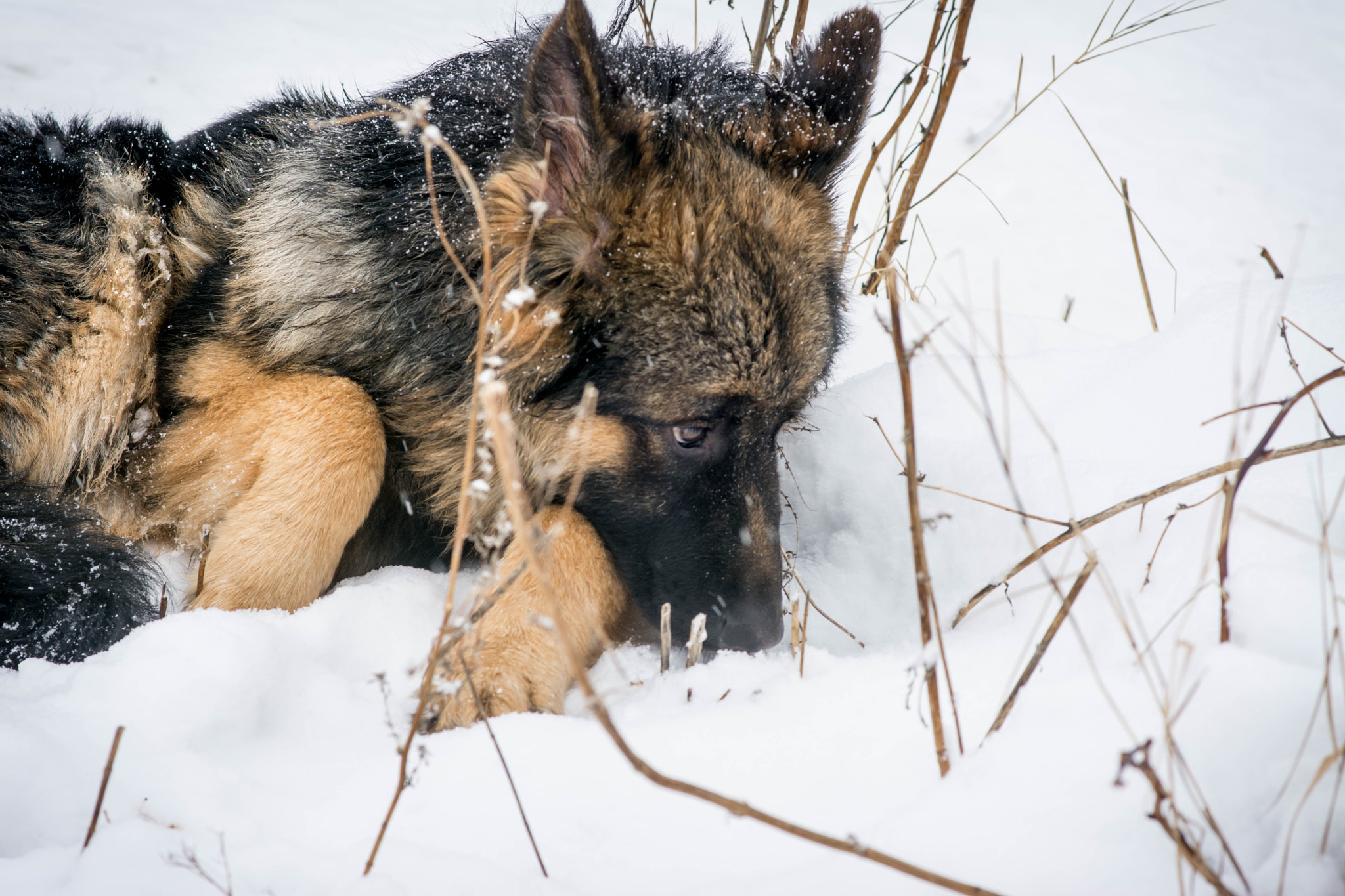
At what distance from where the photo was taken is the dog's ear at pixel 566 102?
1944 millimetres

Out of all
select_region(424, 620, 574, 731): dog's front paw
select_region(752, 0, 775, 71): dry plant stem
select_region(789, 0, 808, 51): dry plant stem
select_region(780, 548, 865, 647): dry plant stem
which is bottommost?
select_region(424, 620, 574, 731): dog's front paw

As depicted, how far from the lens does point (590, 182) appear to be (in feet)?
7.43

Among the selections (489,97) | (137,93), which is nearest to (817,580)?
(489,97)

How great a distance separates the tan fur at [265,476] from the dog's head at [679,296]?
62cm

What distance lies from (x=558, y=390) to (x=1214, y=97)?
924 cm

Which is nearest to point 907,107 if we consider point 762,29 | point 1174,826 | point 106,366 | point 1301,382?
point 762,29

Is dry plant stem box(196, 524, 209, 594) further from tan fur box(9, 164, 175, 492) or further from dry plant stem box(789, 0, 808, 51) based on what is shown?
dry plant stem box(789, 0, 808, 51)

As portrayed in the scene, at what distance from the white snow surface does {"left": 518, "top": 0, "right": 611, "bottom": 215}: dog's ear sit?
94 centimetres

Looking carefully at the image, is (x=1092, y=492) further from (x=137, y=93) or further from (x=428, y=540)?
(x=137, y=93)

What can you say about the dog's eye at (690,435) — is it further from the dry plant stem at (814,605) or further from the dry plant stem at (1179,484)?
the dry plant stem at (1179,484)

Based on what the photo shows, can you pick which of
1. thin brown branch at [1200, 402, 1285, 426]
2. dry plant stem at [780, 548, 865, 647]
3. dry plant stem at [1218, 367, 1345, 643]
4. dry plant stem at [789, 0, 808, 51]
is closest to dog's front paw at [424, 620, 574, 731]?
dry plant stem at [780, 548, 865, 647]

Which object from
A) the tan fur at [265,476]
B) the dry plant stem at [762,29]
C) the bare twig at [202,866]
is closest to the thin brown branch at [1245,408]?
the bare twig at [202,866]

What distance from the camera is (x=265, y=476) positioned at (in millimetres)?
2568

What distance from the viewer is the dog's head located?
2266mm
